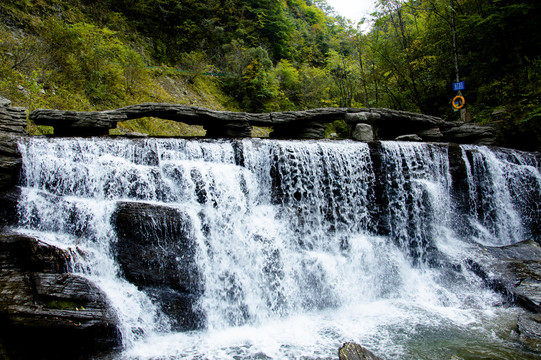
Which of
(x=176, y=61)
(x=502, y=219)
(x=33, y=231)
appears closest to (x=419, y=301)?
(x=502, y=219)

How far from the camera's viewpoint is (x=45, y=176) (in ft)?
20.7

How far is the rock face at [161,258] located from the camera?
19.1 ft

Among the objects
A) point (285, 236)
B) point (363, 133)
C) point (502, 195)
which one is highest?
point (363, 133)

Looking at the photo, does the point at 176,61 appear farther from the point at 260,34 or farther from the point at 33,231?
the point at 33,231

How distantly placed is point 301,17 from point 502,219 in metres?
32.0

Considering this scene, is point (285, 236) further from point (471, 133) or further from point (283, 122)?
point (471, 133)

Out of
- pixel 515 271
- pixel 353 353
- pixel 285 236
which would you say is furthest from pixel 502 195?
pixel 353 353

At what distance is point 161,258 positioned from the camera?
605cm

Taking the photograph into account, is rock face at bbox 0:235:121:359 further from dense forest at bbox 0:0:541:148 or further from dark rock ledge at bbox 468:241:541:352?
dark rock ledge at bbox 468:241:541:352

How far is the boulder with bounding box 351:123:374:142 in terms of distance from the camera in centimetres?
1110

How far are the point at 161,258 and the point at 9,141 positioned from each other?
12.0 feet

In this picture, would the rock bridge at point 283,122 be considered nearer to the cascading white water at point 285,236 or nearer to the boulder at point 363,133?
the boulder at point 363,133

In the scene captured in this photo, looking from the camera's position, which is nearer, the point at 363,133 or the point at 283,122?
the point at 283,122

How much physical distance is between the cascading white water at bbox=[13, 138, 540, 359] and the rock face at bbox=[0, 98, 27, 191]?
0.19 meters
